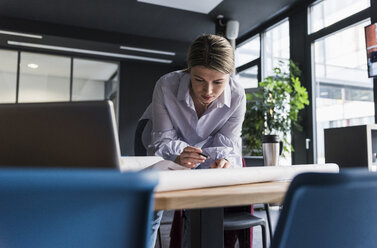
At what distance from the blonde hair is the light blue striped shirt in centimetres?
14

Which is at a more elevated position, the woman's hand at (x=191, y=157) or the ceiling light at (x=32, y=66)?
the ceiling light at (x=32, y=66)

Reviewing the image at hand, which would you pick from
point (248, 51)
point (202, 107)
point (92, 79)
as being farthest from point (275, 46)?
point (202, 107)

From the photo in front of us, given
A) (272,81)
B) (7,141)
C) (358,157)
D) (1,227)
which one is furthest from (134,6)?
(1,227)

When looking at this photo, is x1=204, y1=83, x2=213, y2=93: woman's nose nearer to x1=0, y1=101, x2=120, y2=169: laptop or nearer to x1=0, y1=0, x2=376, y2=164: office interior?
x1=0, y1=101, x2=120, y2=169: laptop

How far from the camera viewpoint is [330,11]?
4070 mm

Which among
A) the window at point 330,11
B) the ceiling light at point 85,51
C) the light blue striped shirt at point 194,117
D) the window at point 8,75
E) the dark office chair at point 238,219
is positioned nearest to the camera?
the dark office chair at point 238,219

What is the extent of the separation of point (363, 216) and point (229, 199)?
196 mm

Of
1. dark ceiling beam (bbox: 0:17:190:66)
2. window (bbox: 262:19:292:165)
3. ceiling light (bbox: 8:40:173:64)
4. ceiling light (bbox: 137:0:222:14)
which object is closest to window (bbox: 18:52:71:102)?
ceiling light (bbox: 8:40:173:64)

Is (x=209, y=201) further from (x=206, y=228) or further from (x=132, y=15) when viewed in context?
(x=132, y=15)

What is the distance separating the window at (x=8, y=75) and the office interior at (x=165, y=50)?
16mm

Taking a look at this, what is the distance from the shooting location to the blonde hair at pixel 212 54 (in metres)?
1.52

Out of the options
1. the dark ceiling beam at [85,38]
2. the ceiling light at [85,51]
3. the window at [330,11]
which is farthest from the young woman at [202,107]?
the ceiling light at [85,51]

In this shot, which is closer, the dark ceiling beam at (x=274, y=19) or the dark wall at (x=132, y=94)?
the dark ceiling beam at (x=274, y=19)

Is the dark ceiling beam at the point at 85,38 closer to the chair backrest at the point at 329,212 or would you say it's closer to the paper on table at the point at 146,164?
the paper on table at the point at 146,164
